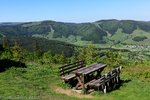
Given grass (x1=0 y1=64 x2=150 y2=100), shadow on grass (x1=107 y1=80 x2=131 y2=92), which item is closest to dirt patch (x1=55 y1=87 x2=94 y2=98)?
grass (x1=0 y1=64 x2=150 y2=100)

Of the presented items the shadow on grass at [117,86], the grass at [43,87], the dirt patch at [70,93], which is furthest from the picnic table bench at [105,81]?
the dirt patch at [70,93]

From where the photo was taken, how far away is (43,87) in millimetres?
28516

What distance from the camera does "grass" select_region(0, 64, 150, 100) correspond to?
25.1 metres

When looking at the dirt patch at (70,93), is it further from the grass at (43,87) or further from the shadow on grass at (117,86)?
the shadow on grass at (117,86)

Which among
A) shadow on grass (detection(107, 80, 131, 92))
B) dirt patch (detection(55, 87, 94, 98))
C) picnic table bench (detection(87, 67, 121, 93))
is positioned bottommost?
shadow on grass (detection(107, 80, 131, 92))

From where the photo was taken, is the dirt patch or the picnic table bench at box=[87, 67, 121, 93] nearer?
the dirt patch

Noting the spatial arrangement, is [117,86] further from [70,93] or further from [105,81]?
[70,93]

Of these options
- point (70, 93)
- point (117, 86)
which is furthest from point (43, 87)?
point (117, 86)

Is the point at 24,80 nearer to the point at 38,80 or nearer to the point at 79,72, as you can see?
the point at 38,80

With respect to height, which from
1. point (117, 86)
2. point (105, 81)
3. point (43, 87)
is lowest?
point (117, 86)

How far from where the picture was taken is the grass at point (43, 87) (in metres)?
25.1

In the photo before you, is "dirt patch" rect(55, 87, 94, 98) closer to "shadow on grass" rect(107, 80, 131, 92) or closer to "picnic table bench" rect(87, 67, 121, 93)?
"picnic table bench" rect(87, 67, 121, 93)

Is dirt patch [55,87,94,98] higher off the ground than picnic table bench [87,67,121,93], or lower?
lower

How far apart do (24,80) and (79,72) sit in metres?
6.63
